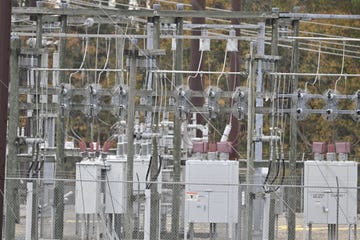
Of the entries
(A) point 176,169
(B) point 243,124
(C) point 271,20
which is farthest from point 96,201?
(B) point 243,124

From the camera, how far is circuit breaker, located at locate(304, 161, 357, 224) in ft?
71.6

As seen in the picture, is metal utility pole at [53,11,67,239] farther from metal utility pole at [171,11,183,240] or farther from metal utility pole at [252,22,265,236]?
metal utility pole at [252,22,265,236]

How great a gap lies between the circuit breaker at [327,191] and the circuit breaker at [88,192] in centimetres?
365

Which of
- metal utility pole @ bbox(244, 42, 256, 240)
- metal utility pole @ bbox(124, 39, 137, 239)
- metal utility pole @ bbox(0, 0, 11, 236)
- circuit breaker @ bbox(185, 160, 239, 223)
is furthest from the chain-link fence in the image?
metal utility pole @ bbox(0, 0, 11, 236)

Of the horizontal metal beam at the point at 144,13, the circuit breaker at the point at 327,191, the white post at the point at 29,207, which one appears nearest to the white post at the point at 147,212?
the white post at the point at 29,207

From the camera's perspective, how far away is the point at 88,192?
21.3m

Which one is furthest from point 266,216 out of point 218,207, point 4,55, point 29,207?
point 4,55

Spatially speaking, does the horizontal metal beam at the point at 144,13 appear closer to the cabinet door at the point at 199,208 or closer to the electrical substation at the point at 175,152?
the electrical substation at the point at 175,152

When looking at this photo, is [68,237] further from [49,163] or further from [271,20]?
[271,20]

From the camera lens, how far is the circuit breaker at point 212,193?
70.1 feet

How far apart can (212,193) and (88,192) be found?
2.13m

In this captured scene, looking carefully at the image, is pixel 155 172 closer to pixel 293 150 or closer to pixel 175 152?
pixel 175 152

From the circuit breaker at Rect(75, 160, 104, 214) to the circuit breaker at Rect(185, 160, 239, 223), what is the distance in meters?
1.55

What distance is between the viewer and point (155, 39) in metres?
21.5
